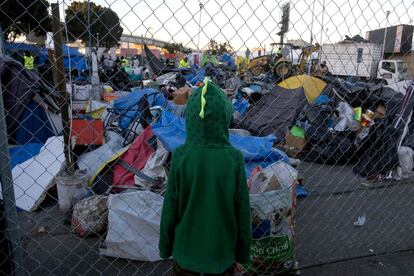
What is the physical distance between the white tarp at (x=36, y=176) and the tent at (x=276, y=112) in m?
3.42

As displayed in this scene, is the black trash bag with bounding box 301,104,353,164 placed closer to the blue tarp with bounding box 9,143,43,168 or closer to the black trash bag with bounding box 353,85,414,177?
the black trash bag with bounding box 353,85,414,177

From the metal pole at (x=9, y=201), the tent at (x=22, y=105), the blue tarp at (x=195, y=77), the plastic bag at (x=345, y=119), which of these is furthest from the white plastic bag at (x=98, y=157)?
the blue tarp at (x=195, y=77)

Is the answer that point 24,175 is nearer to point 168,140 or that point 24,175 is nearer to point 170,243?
point 168,140

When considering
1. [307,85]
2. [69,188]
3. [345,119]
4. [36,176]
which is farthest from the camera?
[307,85]

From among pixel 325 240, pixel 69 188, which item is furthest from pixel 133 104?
pixel 325 240

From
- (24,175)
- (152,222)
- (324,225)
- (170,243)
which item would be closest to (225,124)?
(170,243)

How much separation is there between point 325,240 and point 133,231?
5.43ft

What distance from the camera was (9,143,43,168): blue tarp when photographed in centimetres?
459

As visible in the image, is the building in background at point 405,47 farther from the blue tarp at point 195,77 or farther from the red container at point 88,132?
the blue tarp at point 195,77

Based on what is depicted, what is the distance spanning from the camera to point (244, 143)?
4367mm

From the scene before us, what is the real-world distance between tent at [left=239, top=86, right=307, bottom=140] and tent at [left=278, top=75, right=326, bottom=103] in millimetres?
168

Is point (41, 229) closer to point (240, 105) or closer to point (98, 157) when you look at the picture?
point (98, 157)

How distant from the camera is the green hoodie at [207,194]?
4.53 ft

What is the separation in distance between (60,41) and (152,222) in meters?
1.58
